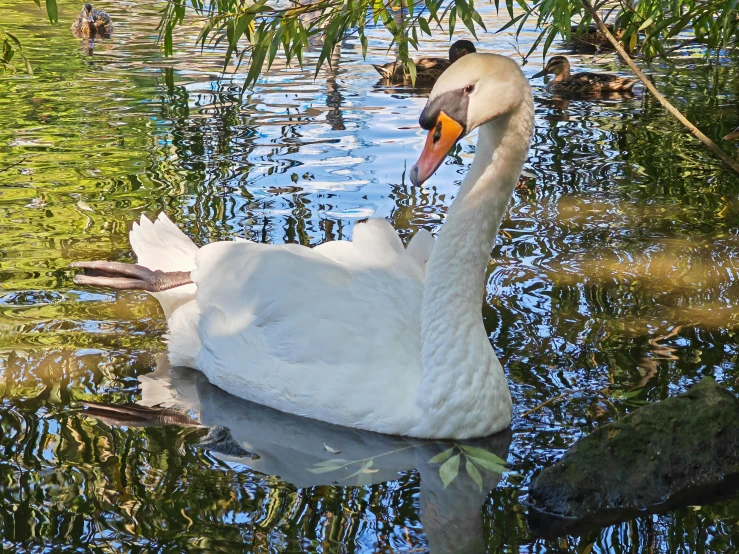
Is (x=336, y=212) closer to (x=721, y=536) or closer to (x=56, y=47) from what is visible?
(x=721, y=536)

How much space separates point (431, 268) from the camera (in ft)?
16.0

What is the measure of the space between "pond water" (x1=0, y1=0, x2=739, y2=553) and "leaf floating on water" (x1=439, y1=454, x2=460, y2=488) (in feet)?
0.17

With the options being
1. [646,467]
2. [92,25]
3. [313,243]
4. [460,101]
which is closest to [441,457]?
[646,467]

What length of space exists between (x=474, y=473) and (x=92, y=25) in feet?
50.0

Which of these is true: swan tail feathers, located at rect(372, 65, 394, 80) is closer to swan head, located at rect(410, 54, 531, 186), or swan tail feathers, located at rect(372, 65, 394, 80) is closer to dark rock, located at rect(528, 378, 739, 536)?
swan head, located at rect(410, 54, 531, 186)

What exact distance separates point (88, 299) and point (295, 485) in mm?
2560

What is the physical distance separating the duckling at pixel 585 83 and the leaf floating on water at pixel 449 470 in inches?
385

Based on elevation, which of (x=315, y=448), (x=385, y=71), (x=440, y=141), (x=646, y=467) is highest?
(x=440, y=141)

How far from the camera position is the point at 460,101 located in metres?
4.21

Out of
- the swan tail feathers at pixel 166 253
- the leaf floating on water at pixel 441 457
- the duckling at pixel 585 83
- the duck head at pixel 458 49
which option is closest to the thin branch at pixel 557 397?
the leaf floating on water at pixel 441 457

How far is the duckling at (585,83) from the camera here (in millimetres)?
13531

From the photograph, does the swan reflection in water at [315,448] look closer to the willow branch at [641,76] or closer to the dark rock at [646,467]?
the dark rock at [646,467]

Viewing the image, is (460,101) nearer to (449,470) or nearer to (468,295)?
(468,295)

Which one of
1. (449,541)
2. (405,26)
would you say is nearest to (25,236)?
(405,26)
